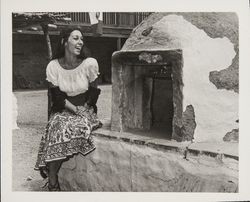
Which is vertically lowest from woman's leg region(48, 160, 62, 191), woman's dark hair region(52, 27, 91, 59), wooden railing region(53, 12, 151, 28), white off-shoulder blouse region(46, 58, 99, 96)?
woman's leg region(48, 160, 62, 191)

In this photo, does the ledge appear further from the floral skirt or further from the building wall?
the building wall

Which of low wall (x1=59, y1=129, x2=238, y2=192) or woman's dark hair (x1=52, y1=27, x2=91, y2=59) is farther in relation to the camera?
woman's dark hair (x1=52, y1=27, x2=91, y2=59)

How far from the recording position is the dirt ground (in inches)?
135

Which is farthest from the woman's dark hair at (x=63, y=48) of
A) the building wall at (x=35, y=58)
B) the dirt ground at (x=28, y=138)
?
the dirt ground at (x=28, y=138)

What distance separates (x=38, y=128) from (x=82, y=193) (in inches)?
71.5

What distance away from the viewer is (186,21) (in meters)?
3.15

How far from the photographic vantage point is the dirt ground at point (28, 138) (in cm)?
342

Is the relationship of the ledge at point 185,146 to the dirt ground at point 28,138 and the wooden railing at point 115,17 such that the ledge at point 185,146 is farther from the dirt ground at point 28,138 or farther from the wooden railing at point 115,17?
the wooden railing at point 115,17

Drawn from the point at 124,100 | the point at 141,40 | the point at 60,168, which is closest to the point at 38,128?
the point at 60,168

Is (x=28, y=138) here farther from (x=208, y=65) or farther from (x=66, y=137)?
(x=208, y=65)

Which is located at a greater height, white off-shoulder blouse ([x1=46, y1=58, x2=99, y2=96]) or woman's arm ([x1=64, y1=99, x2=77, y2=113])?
white off-shoulder blouse ([x1=46, y1=58, x2=99, y2=96])

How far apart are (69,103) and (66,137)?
0.27 metres

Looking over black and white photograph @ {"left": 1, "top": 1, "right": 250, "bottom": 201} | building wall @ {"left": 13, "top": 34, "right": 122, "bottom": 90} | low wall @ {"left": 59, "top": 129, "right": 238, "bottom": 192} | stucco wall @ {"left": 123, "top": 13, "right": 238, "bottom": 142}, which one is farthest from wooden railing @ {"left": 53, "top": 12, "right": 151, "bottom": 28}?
low wall @ {"left": 59, "top": 129, "right": 238, "bottom": 192}

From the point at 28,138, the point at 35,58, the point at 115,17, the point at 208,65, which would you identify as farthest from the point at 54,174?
the point at 35,58
